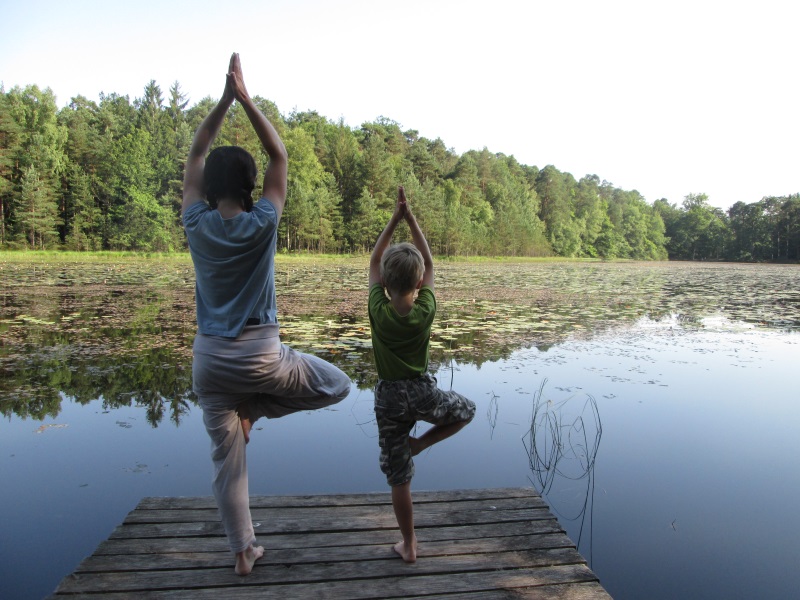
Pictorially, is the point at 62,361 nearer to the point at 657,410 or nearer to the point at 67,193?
the point at 657,410

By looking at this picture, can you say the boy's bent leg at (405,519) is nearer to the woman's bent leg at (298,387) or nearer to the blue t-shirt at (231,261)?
the woman's bent leg at (298,387)

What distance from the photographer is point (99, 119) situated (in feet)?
139

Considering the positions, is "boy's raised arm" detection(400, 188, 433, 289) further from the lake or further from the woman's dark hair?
the lake

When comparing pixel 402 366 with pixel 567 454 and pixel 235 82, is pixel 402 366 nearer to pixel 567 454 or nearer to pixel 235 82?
pixel 235 82

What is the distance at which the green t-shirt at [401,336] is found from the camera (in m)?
1.95

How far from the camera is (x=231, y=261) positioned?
177 centimetres

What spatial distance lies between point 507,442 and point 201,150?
3323 mm

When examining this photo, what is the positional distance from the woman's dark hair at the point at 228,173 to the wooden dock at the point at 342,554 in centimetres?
131

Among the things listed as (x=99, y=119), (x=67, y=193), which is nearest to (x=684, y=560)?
(x=67, y=193)

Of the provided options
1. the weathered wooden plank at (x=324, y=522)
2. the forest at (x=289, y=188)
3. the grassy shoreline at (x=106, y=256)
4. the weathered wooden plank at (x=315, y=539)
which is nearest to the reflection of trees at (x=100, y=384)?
the weathered wooden plank at (x=324, y=522)

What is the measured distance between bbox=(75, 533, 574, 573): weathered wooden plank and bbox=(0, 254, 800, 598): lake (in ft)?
2.84

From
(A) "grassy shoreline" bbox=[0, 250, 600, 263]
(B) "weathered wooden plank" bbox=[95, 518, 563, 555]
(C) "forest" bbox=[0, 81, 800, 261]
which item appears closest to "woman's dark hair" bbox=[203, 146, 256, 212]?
(B) "weathered wooden plank" bbox=[95, 518, 563, 555]

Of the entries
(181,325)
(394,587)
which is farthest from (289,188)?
(394,587)

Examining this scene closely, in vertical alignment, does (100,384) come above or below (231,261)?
below
